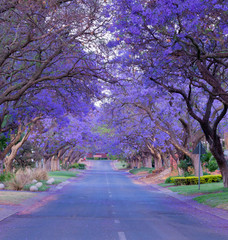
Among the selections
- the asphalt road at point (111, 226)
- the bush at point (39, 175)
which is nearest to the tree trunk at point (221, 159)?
the asphalt road at point (111, 226)

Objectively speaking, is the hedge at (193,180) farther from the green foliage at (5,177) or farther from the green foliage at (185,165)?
the green foliage at (5,177)

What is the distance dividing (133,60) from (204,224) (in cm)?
775

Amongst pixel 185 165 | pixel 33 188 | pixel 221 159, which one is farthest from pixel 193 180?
pixel 33 188

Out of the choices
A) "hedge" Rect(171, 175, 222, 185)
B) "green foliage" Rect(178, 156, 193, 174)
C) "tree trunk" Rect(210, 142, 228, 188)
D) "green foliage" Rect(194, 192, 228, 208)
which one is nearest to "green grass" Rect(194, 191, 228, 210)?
"green foliage" Rect(194, 192, 228, 208)

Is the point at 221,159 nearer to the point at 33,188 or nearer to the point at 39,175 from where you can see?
the point at 33,188

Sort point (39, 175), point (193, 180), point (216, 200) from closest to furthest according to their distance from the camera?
1. point (216, 200)
2. point (193, 180)
3. point (39, 175)

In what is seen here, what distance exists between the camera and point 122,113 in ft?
126

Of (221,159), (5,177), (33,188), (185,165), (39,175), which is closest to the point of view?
(221,159)

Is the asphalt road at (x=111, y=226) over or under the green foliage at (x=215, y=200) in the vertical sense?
over

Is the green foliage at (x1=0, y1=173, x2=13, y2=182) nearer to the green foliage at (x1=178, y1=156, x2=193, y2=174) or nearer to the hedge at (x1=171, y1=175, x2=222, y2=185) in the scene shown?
the hedge at (x1=171, y1=175, x2=222, y2=185)

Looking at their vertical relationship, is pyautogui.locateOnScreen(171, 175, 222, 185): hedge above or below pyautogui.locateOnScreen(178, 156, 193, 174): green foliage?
below

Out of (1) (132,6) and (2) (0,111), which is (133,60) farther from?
(2) (0,111)

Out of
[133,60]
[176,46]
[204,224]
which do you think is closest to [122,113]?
[133,60]

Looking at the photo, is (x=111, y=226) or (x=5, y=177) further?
(x=5, y=177)
